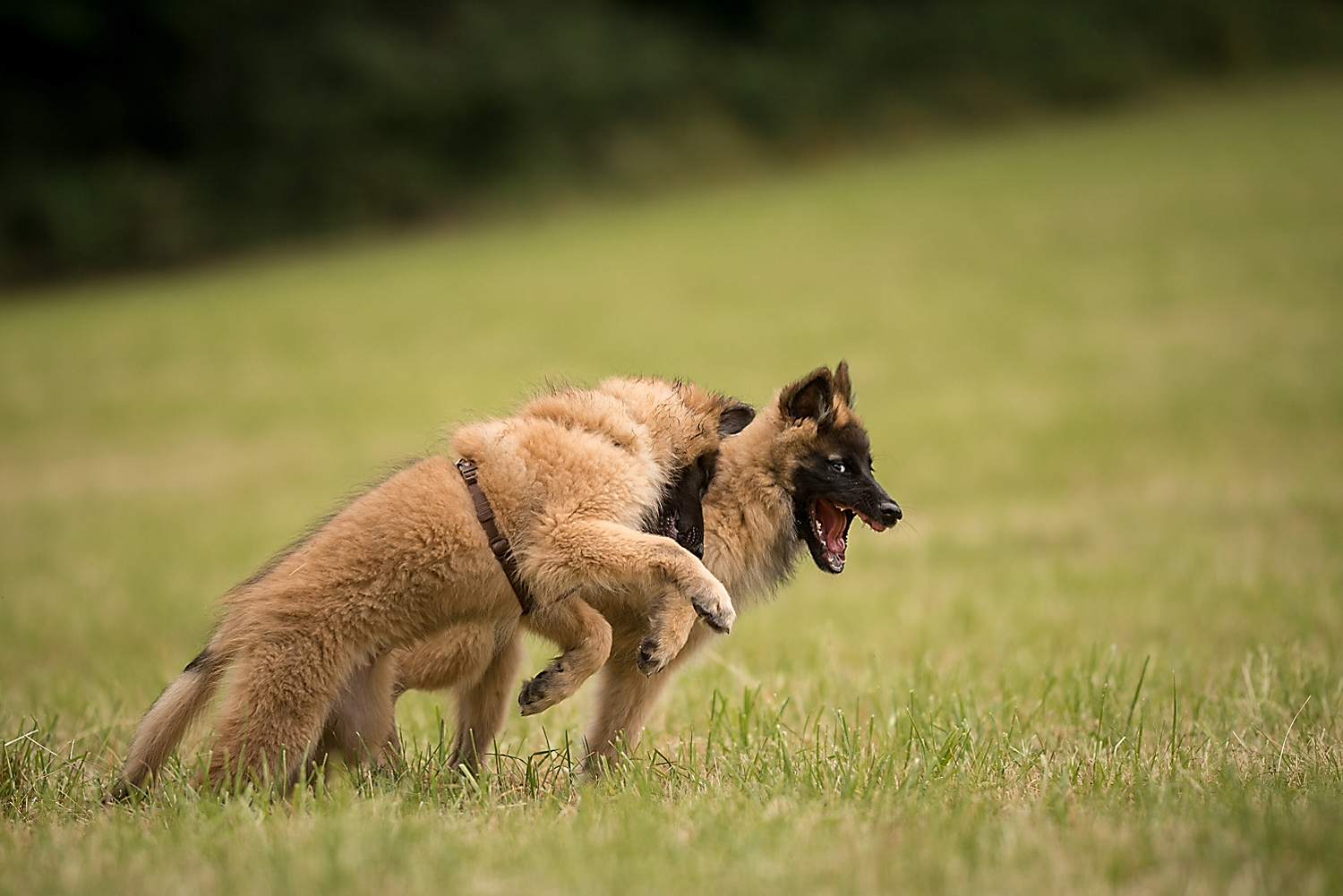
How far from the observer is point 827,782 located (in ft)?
12.1

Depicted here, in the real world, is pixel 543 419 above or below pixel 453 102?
below

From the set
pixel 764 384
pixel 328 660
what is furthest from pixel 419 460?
pixel 764 384

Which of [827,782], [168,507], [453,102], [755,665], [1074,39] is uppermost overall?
[1074,39]

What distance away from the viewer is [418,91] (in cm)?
3769

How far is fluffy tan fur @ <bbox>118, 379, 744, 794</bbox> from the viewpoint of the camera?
11.9 feet

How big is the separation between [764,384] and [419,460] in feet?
38.0

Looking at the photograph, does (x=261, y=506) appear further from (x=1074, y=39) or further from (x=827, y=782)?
(x=1074, y=39)

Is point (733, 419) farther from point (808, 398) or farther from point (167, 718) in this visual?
point (167, 718)

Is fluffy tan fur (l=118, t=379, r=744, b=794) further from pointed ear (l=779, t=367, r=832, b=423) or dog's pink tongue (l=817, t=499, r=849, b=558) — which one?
dog's pink tongue (l=817, t=499, r=849, b=558)

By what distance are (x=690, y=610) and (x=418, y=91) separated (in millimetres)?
36683

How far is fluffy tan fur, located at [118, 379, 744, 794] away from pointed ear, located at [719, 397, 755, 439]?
1.18 feet

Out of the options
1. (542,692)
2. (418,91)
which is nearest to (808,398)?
(542,692)

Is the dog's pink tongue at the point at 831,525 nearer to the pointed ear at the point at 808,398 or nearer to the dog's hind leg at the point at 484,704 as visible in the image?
the pointed ear at the point at 808,398

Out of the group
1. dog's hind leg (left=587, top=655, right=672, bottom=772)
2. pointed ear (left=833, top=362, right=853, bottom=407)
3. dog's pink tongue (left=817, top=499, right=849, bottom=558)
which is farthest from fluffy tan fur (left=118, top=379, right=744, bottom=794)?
pointed ear (left=833, top=362, right=853, bottom=407)
